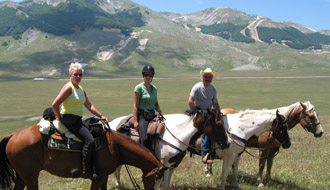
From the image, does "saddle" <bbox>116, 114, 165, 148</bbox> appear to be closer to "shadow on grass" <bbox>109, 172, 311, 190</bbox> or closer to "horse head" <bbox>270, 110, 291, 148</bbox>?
"shadow on grass" <bbox>109, 172, 311, 190</bbox>

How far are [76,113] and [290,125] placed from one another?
7.59 m

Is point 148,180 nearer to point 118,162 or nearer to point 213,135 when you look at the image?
point 118,162

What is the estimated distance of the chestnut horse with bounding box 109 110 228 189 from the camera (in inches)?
284

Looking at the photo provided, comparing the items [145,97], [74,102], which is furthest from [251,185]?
[74,102]

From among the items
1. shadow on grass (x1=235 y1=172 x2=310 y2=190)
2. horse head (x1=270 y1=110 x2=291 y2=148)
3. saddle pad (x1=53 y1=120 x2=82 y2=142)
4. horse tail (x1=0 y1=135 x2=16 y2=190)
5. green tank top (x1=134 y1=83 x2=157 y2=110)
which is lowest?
shadow on grass (x1=235 y1=172 x2=310 y2=190)

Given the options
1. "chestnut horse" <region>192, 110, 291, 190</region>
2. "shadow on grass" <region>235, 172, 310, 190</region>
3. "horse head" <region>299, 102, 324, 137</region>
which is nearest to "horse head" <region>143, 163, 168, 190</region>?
"chestnut horse" <region>192, 110, 291, 190</region>

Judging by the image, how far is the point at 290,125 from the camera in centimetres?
991

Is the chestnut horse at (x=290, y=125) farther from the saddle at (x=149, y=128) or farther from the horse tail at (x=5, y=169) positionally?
the horse tail at (x=5, y=169)

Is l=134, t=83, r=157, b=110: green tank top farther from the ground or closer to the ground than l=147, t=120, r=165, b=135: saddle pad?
farther from the ground

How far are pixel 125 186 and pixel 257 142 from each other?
16.0 ft

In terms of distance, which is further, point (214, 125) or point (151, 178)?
point (214, 125)

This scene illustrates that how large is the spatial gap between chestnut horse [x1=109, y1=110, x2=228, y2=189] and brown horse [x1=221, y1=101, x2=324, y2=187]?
108 inches

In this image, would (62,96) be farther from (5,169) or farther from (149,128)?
(149,128)

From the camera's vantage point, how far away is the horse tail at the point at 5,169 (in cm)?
645
